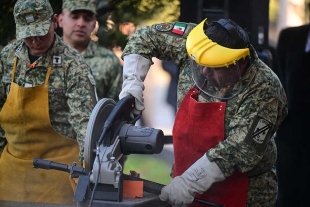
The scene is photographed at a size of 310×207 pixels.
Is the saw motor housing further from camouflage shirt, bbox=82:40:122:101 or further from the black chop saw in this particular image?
camouflage shirt, bbox=82:40:122:101

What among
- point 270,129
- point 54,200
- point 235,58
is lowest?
point 54,200

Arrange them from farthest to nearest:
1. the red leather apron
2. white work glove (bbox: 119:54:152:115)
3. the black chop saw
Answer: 1. white work glove (bbox: 119:54:152:115)
2. the red leather apron
3. the black chop saw

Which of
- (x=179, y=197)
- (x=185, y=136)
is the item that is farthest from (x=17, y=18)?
(x=179, y=197)

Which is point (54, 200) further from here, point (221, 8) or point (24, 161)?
point (221, 8)

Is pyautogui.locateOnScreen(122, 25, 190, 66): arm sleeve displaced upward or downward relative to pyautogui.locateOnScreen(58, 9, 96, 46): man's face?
upward

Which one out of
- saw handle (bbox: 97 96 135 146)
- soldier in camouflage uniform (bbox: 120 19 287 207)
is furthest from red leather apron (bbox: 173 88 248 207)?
saw handle (bbox: 97 96 135 146)

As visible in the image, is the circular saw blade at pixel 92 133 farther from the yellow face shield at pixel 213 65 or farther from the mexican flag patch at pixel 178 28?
the mexican flag patch at pixel 178 28

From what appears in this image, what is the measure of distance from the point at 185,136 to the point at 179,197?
40 centimetres

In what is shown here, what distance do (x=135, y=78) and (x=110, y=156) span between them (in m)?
0.69

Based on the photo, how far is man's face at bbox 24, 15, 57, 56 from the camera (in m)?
4.89

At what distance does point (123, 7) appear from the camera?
6.65m

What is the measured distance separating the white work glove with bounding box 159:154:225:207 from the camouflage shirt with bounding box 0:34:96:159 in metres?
1.08

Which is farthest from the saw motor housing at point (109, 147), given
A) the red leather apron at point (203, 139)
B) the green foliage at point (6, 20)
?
the green foliage at point (6, 20)

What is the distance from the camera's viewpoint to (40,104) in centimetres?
488
